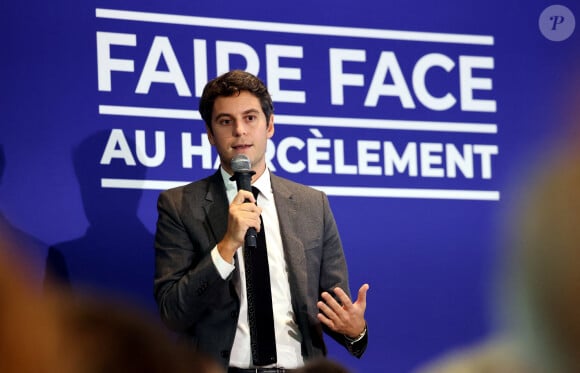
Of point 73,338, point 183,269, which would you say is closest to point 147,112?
point 183,269

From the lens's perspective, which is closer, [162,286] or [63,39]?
[162,286]

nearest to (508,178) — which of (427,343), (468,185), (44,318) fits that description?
(468,185)

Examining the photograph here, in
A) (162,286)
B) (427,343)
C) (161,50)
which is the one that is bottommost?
(427,343)

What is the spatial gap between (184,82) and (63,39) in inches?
20.6

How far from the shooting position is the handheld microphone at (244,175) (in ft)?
8.91

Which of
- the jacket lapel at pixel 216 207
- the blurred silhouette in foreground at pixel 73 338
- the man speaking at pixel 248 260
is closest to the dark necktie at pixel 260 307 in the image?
the man speaking at pixel 248 260

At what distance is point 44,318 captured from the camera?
668 mm

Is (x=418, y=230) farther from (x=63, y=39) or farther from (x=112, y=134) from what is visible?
(x=63, y=39)

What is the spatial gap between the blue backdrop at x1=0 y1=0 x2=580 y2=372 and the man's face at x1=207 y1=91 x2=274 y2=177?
0.63 meters

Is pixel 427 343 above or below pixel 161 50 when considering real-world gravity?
below

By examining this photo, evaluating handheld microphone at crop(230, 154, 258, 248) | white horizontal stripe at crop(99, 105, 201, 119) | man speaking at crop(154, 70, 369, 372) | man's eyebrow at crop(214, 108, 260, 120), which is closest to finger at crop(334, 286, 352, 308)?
→ man speaking at crop(154, 70, 369, 372)

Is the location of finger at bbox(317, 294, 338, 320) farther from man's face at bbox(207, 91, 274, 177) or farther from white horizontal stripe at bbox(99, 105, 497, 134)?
white horizontal stripe at bbox(99, 105, 497, 134)

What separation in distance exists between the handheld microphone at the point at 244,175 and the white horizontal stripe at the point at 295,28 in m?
1.16

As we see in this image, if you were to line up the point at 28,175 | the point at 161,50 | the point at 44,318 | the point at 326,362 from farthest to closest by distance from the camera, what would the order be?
the point at 161,50 < the point at 28,175 < the point at 326,362 < the point at 44,318
